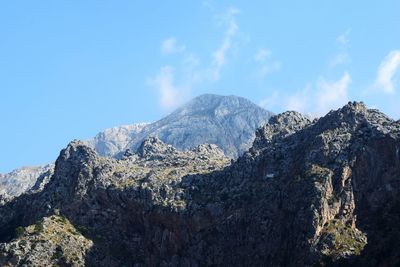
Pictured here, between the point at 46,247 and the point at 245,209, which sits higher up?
the point at 245,209

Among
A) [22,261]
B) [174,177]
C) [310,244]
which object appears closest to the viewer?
[310,244]

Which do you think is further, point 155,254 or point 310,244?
point 155,254

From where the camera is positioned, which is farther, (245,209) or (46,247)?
(245,209)

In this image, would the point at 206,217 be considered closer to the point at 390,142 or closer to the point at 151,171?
the point at 151,171

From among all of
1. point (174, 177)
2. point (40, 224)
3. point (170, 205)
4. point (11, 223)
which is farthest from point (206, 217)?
point (11, 223)

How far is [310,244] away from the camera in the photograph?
493 feet

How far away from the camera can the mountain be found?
15438 centimetres

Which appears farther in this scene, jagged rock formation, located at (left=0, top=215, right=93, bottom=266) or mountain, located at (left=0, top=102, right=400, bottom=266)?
jagged rock formation, located at (left=0, top=215, right=93, bottom=266)

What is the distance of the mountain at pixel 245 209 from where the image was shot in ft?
506

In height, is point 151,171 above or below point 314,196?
above

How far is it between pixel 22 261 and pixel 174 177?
48034 mm

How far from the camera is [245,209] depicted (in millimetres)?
167500

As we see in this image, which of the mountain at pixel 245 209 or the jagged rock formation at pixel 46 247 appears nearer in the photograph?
the mountain at pixel 245 209

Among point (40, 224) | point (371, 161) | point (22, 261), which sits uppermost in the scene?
point (371, 161)
